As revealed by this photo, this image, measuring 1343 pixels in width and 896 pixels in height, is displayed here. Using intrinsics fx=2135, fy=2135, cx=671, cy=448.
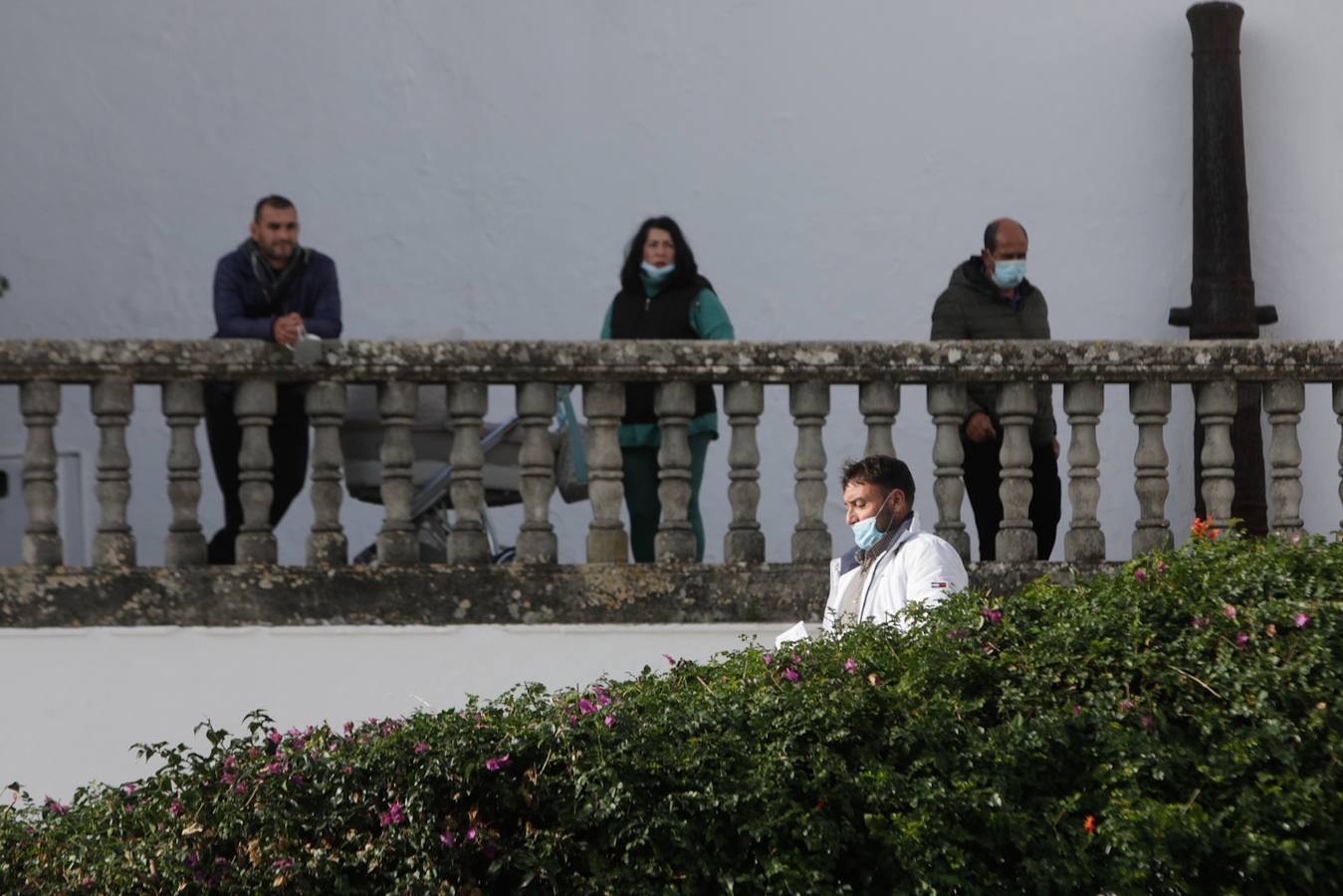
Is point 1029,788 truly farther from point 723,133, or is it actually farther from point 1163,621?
point 723,133

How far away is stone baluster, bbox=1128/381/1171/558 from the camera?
23.9 feet

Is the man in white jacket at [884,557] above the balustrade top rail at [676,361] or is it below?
below

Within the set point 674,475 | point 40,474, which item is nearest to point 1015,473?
point 674,475

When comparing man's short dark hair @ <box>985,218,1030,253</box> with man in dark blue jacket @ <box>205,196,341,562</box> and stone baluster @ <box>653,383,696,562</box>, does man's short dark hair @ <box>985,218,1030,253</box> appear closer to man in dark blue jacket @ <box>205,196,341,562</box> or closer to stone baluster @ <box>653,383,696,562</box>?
stone baluster @ <box>653,383,696,562</box>

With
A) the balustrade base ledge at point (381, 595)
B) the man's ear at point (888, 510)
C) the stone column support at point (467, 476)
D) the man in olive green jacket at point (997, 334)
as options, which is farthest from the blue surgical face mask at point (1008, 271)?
the stone column support at point (467, 476)

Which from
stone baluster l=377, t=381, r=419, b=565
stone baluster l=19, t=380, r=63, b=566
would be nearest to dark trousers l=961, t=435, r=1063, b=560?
stone baluster l=377, t=381, r=419, b=565

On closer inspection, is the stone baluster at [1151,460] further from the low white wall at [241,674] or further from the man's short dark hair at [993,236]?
the low white wall at [241,674]

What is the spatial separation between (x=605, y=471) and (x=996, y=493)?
4.66 ft

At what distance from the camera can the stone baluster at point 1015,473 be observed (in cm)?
723

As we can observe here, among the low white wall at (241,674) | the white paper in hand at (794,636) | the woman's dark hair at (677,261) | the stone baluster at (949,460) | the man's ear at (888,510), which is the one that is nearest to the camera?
the white paper in hand at (794,636)

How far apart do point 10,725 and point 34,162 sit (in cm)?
373

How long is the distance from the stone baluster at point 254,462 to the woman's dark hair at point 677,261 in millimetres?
1386

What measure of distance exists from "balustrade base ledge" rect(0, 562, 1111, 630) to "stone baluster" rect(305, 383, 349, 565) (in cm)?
7

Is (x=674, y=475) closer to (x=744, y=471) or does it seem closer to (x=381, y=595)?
(x=744, y=471)
